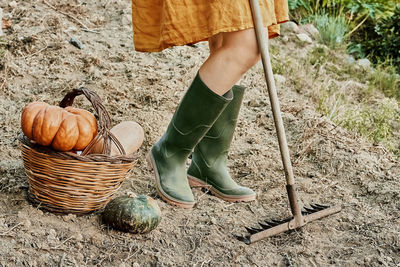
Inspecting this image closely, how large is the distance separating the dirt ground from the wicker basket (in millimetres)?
78

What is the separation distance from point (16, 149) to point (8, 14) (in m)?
1.66

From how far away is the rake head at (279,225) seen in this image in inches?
91.6

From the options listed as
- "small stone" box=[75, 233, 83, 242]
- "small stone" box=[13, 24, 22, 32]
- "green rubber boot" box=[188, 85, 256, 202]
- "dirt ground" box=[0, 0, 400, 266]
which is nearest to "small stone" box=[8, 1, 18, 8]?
"dirt ground" box=[0, 0, 400, 266]

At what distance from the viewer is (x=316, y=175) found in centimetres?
318

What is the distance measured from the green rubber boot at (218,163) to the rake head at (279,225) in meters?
0.28

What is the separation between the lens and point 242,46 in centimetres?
219

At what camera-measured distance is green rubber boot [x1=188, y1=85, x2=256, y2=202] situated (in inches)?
107

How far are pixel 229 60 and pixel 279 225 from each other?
77cm

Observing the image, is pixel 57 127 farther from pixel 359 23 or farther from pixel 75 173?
pixel 359 23

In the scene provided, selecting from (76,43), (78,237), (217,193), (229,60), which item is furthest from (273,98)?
(76,43)

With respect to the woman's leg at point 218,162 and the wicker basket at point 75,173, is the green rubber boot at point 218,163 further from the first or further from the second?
the wicker basket at point 75,173

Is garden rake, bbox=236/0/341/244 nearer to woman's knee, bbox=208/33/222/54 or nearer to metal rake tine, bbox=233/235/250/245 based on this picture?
metal rake tine, bbox=233/235/250/245

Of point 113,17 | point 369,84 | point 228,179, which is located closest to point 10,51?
point 113,17

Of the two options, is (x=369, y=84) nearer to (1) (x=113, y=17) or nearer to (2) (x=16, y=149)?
(1) (x=113, y=17)
